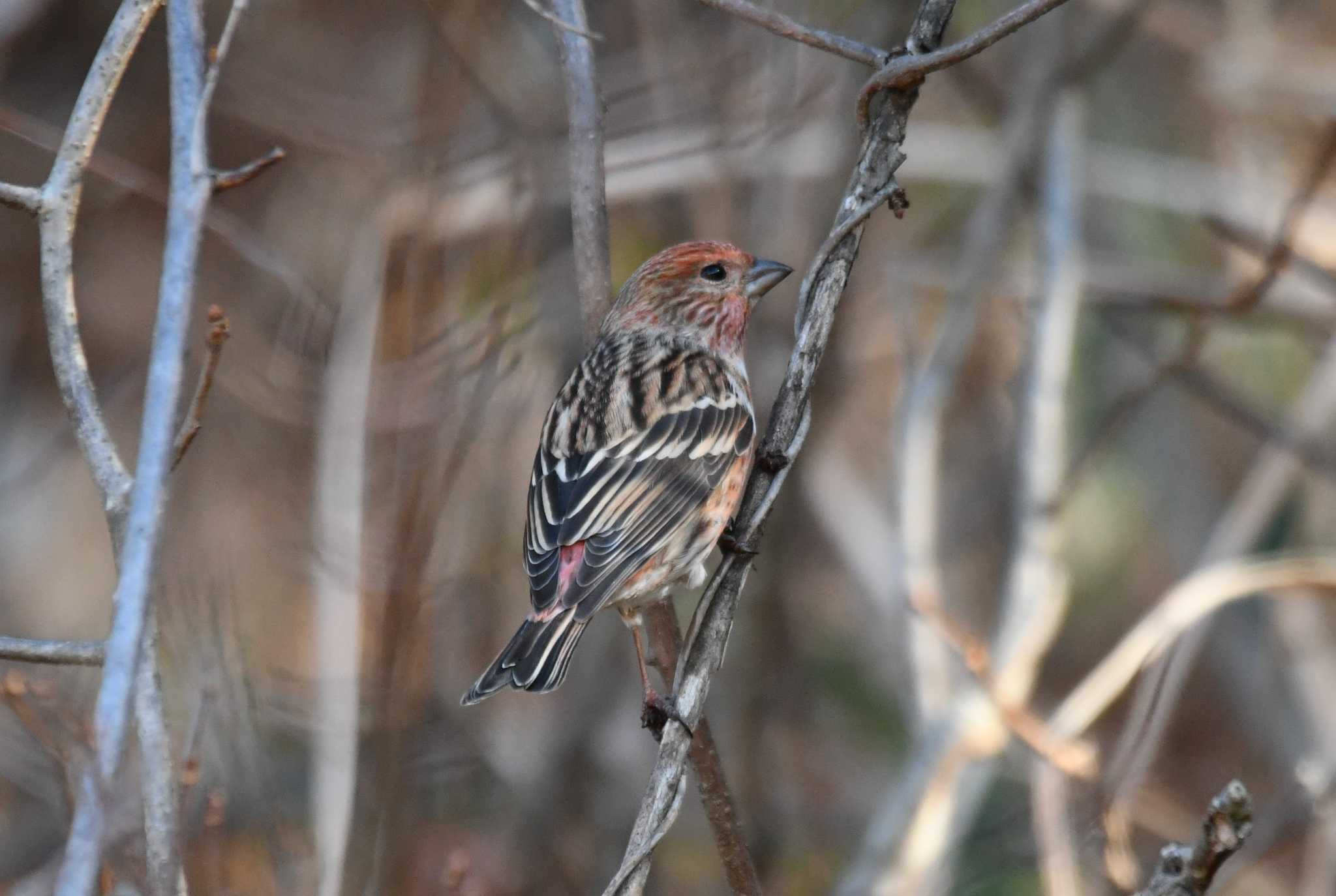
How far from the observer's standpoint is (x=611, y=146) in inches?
270

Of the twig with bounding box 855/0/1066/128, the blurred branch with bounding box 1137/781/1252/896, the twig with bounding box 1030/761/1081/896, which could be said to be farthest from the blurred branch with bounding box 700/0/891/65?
the twig with bounding box 1030/761/1081/896

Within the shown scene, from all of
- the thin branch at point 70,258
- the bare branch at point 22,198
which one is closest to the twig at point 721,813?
the thin branch at point 70,258

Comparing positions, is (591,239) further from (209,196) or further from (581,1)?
(209,196)

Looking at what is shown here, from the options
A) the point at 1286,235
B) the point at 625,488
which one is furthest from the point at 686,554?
the point at 1286,235

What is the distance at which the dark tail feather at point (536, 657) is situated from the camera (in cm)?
410

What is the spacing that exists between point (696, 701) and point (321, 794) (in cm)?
245

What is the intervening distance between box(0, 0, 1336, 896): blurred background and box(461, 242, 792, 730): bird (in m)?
0.41

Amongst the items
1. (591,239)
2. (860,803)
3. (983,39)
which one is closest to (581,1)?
(591,239)

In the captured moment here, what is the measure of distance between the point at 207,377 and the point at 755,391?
451 cm

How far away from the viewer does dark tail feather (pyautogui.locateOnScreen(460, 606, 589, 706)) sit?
410cm

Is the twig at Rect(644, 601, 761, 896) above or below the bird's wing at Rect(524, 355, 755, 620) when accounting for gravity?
below

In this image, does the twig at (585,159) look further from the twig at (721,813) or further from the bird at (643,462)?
the twig at (721,813)

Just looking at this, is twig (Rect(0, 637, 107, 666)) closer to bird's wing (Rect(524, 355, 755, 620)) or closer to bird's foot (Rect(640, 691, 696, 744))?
bird's wing (Rect(524, 355, 755, 620))

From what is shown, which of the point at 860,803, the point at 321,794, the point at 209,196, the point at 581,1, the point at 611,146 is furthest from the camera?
the point at 860,803
